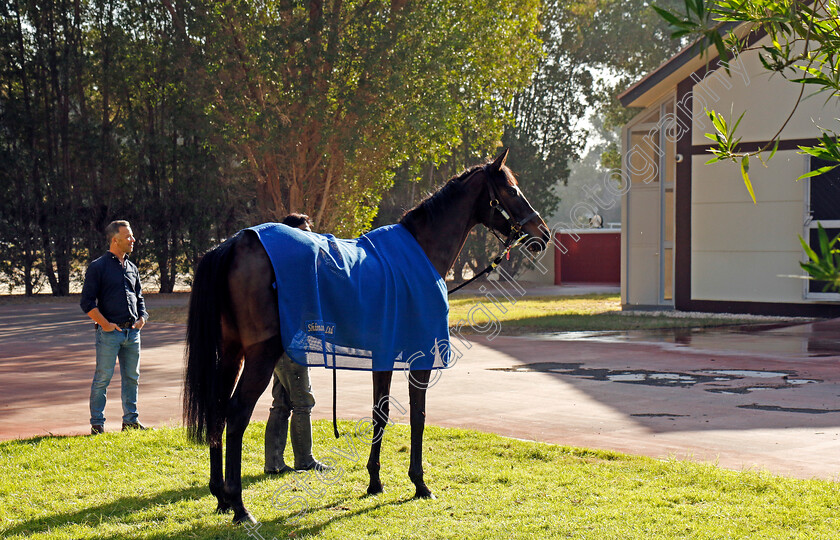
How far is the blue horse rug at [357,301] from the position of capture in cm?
497

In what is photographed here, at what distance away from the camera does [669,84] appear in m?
19.0

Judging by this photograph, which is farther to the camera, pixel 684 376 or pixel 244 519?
pixel 684 376

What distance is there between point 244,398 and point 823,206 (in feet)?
50.2

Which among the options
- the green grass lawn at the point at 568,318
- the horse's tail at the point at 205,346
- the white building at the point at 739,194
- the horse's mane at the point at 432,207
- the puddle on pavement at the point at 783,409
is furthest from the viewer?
the white building at the point at 739,194

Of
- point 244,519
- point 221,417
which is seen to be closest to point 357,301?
point 221,417

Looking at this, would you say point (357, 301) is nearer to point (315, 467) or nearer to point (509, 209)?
point (509, 209)

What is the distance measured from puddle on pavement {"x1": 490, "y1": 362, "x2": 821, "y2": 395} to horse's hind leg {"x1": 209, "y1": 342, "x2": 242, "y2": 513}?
6.04 metres

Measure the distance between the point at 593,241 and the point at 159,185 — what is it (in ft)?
63.0

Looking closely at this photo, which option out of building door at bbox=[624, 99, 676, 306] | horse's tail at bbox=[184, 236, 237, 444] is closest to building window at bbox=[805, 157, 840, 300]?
building door at bbox=[624, 99, 676, 306]

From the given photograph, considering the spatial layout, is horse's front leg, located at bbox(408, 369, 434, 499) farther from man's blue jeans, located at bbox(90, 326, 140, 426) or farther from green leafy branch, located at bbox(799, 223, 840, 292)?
green leafy branch, located at bbox(799, 223, 840, 292)

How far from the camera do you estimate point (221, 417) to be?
5.04 meters

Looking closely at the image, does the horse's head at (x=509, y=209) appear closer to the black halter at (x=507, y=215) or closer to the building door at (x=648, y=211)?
the black halter at (x=507, y=215)

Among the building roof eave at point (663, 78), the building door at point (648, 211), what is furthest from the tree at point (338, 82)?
the building door at point (648, 211)

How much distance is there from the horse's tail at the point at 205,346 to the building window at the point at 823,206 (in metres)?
14.6
